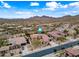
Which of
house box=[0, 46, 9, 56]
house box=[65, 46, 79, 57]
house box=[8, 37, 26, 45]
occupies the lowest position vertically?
house box=[65, 46, 79, 57]

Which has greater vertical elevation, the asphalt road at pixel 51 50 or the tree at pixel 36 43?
the tree at pixel 36 43

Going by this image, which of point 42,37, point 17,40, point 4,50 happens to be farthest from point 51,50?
point 4,50

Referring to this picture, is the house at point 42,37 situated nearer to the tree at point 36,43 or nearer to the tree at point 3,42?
the tree at point 36,43

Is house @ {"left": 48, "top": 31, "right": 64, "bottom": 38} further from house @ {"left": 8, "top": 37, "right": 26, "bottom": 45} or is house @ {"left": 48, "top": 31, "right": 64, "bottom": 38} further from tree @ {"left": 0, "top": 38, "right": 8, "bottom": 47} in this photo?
tree @ {"left": 0, "top": 38, "right": 8, "bottom": 47}

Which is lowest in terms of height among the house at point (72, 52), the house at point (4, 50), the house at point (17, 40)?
the house at point (72, 52)

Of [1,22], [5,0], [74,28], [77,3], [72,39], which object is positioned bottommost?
[72,39]

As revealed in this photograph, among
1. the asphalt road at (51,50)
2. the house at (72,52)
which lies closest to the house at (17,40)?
the asphalt road at (51,50)

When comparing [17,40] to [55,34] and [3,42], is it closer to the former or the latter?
[3,42]

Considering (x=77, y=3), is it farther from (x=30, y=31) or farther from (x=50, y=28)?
(x=30, y=31)

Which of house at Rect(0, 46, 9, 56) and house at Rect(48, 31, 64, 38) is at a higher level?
house at Rect(48, 31, 64, 38)

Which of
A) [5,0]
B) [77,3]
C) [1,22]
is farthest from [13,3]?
[77,3]

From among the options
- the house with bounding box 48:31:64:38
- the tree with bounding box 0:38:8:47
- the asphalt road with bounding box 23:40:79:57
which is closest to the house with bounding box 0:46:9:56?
the tree with bounding box 0:38:8:47
